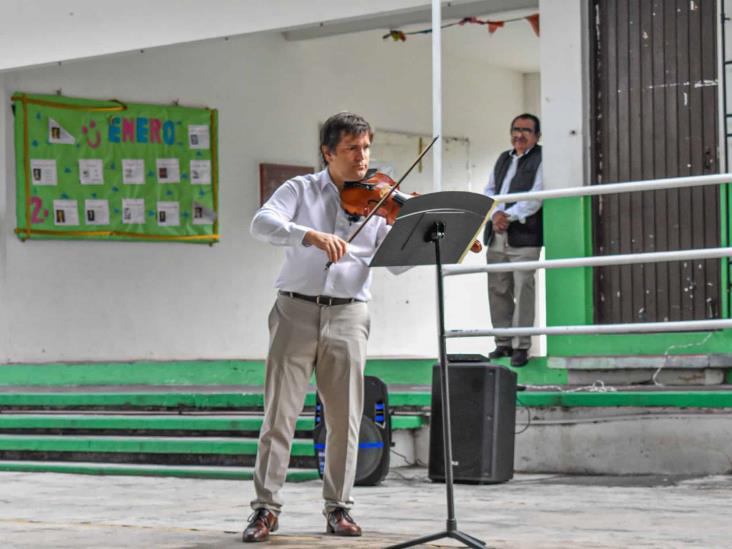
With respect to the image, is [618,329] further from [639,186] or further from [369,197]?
[369,197]

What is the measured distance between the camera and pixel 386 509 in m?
6.05

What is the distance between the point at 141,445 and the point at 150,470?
0.28m

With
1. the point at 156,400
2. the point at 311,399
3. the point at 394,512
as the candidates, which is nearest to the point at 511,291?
the point at 311,399

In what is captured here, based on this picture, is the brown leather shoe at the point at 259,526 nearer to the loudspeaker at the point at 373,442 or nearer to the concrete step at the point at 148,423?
the loudspeaker at the point at 373,442

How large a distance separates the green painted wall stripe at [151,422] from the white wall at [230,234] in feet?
7.12

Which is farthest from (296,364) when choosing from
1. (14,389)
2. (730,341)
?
(14,389)

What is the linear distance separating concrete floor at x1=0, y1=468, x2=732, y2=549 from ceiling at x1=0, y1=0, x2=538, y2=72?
126 inches

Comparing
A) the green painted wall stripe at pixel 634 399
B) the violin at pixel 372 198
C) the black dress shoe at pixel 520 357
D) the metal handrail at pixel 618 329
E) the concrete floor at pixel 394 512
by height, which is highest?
the violin at pixel 372 198

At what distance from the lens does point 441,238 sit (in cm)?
471

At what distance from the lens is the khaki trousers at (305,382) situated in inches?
199

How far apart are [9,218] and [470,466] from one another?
5372mm

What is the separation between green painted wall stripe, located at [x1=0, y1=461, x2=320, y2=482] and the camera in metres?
7.42

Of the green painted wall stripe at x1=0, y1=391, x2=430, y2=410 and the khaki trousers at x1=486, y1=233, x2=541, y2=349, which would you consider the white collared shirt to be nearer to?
the green painted wall stripe at x1=0, y1=391, x2=430, y2=410

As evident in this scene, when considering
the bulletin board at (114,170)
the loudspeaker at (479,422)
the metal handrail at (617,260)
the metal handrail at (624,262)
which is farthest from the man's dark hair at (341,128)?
the bulletin board at (114,170)
